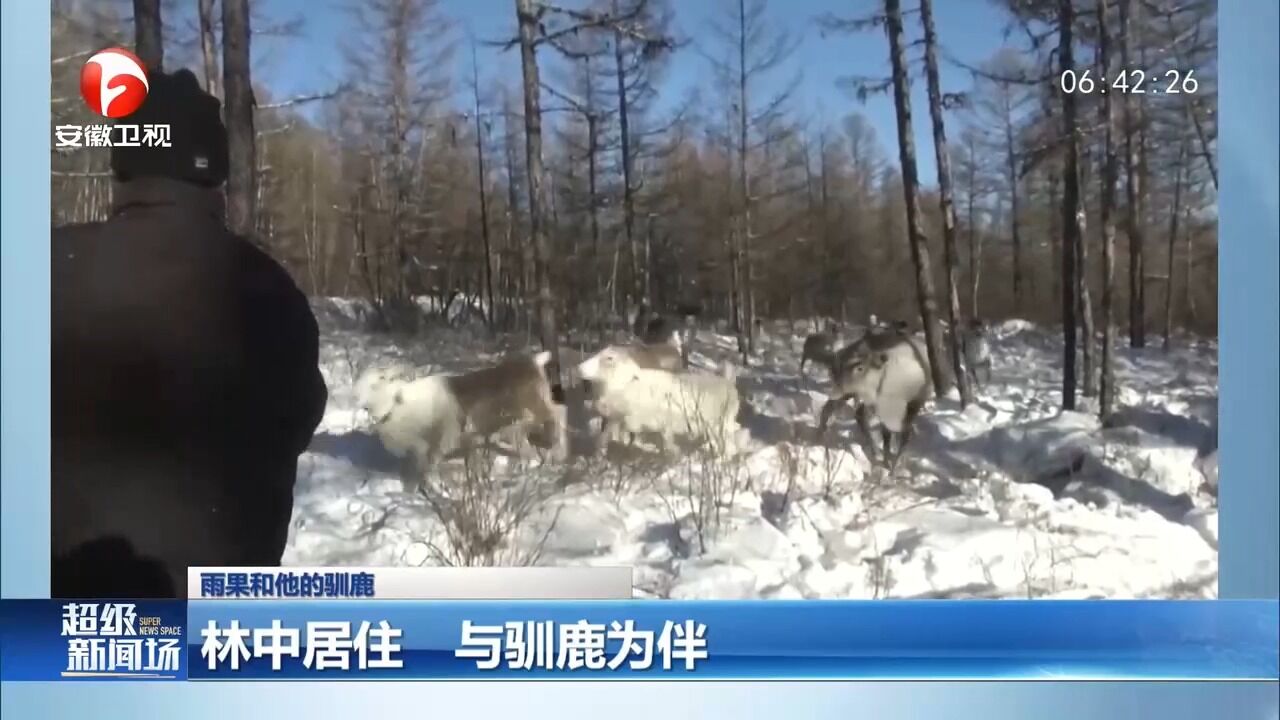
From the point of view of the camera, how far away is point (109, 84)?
305 centimetres

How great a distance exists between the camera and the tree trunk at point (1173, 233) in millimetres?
3146

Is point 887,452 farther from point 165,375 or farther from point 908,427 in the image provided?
point 165,375

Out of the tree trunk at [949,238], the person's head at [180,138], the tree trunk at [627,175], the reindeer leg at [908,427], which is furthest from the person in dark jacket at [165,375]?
the tree trunk at [949,238]

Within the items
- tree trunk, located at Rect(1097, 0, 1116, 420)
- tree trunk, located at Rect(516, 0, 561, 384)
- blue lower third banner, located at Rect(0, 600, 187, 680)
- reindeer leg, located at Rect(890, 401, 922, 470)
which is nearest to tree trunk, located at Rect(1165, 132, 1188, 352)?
tree trunk, located at Rect(1097, 0, 1116, 420)

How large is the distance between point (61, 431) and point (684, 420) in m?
2.15

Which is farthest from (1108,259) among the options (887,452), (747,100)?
(747,100)

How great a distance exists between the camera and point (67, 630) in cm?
306

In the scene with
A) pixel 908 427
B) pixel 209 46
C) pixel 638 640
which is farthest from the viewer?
pixel 908 427

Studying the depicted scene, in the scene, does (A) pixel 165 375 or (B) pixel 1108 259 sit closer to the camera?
(A) pixel 165 375

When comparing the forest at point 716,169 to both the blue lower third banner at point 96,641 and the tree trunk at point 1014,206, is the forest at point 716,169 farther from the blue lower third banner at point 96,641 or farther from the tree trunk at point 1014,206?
the blue lower third banner at point 96,641

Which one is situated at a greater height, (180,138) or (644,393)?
(180,138)

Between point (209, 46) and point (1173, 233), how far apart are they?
11.3 ft

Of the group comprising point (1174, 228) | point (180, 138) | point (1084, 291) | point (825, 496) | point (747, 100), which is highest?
point (747, 100)
